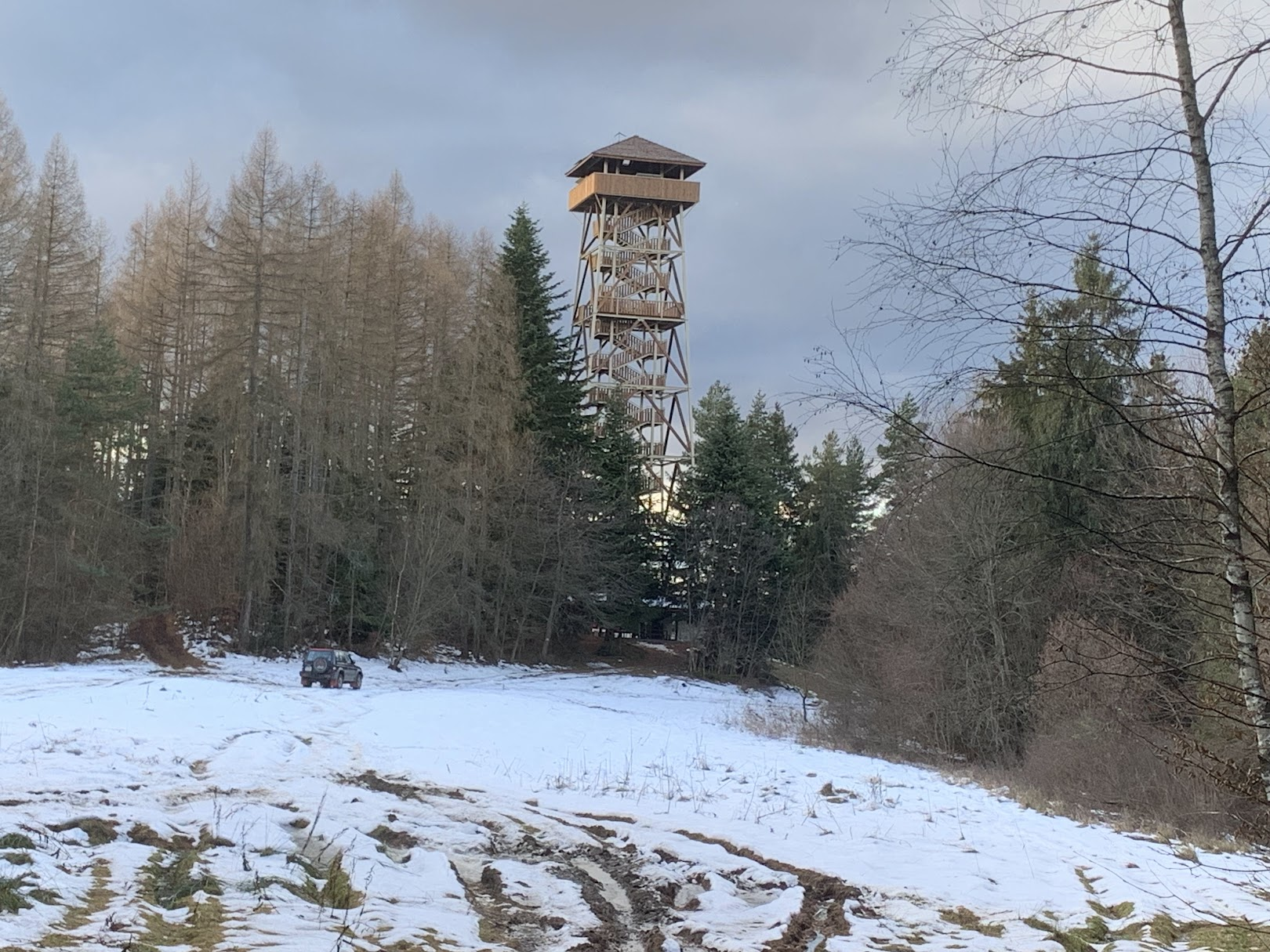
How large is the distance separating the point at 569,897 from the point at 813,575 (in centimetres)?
4100

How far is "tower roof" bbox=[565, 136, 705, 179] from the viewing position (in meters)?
55.5

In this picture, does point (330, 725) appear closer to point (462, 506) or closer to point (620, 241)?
point (462, 506)

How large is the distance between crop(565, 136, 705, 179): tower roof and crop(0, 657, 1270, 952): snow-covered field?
4431cm

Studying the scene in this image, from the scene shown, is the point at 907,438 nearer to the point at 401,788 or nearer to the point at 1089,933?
the point at 1089,933

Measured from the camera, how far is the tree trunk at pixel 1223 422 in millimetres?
3914

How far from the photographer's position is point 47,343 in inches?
1206

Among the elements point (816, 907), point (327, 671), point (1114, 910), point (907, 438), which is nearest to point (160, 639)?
point (327, 671)

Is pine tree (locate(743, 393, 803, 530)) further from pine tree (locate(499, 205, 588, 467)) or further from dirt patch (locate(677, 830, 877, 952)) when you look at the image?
dirt patch (locate(677, 830, 877, 952))

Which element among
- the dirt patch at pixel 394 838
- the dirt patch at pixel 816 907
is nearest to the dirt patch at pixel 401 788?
the dirt patch at pixel 394 838

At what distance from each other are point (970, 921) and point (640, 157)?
5229 cm

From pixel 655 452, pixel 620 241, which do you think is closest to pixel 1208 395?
pixel 655 452

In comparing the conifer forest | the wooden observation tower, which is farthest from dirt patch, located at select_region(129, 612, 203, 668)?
the wooden observation tower

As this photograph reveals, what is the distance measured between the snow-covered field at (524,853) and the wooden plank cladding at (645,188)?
41.9m

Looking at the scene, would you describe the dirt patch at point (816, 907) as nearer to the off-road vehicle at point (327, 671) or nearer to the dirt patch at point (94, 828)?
the dirt patch at point (94, 828)
